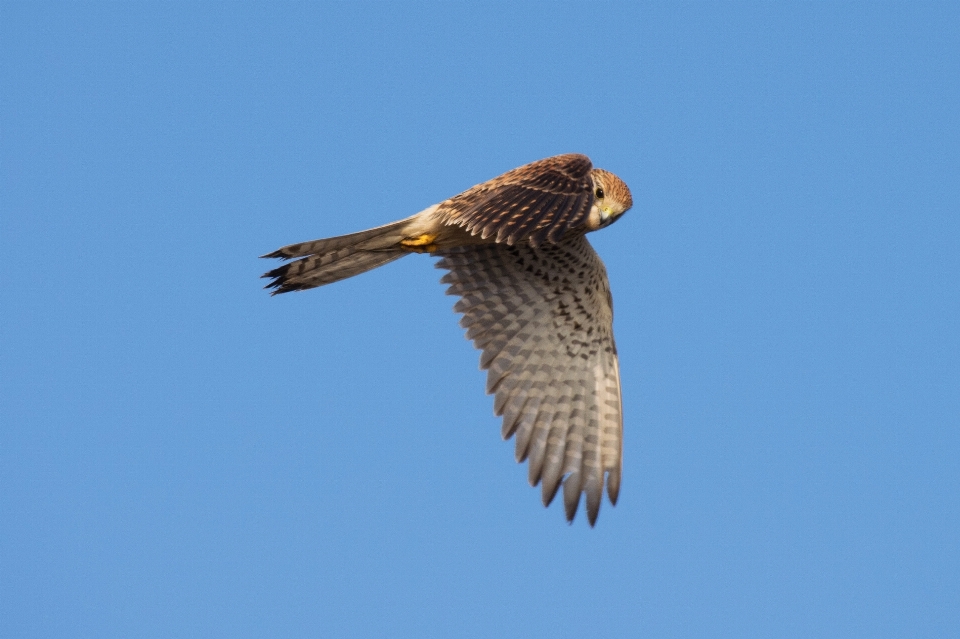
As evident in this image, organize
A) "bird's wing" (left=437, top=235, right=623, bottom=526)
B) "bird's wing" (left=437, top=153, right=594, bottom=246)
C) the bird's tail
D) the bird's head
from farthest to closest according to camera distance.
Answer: "bird's wing" (left=437, top=235, right=623, bottom=526), the bird's head, the bird's tail, "bird's wing" (left=437, top=153, right=594, bottom=246)

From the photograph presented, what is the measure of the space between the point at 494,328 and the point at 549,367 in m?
0.55

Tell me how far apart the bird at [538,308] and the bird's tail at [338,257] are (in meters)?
0.01

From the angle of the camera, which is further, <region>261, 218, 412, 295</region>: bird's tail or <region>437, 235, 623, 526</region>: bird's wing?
<region>437, 235, 623, 526</region>: bird's wing

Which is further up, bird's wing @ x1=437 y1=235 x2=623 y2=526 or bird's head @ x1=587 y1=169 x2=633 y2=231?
bird's head @ x1=587 y1=169 x2=633 y2=231

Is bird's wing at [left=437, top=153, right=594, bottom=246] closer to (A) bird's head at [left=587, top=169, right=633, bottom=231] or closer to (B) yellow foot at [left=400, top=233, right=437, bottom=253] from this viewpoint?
(B) yellow foot at [left=400, top=233, right=437, bottom=253]

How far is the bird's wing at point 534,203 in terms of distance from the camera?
7434 mm

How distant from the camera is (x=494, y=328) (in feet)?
31.2

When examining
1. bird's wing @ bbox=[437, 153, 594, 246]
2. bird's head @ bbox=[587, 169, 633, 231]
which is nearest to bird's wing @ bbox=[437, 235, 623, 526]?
bird's head @ bbox=[587, 169, 633, 231]

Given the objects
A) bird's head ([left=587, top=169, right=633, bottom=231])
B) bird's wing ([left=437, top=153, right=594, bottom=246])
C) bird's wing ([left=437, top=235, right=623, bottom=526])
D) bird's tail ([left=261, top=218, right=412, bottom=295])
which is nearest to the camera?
bird's wing ([left=437, top=153, right=594, bottom=246])

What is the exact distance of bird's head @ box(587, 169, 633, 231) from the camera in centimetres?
876

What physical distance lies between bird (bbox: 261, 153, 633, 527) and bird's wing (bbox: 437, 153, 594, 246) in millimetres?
26

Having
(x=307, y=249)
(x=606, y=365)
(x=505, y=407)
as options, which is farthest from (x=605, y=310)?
(x=307, y=249)

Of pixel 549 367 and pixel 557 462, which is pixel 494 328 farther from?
pixel 557 462

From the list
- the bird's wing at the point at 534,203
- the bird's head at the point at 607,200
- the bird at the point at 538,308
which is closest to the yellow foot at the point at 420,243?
the bird at the point at 538,308
